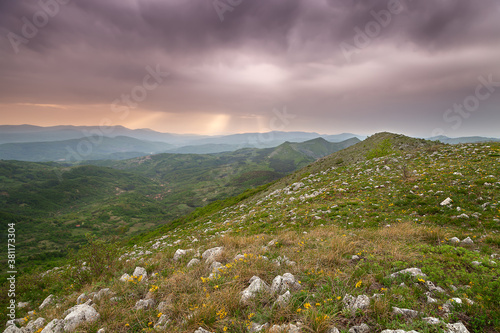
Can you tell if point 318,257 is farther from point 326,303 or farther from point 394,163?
point 394,163

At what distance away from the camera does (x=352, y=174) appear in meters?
25.2

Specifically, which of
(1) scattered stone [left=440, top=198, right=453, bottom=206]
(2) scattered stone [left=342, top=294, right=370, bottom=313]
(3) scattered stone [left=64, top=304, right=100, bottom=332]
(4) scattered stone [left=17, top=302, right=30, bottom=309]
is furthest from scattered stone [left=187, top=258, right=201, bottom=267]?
(1) scattered stone [left=440, top=198, right=453, bottom=206]

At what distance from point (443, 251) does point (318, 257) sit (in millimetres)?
4525

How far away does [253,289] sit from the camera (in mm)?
5707

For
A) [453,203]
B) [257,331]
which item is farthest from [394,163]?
[257,331]

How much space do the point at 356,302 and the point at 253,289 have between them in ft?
9.20

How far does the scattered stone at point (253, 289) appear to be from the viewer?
5375 millimetres

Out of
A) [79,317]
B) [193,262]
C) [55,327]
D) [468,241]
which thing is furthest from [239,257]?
[468,241]

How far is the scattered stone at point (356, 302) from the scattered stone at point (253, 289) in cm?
220

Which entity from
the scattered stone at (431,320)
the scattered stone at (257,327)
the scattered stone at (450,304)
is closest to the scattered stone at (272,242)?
the scattered stone at (257,327)

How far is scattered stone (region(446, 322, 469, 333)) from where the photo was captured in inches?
149

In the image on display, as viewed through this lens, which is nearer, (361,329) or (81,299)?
(361,329)

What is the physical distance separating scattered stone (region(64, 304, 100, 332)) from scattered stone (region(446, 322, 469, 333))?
912 centimetres

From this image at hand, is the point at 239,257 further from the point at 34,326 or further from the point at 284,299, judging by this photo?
the point at 34,326
